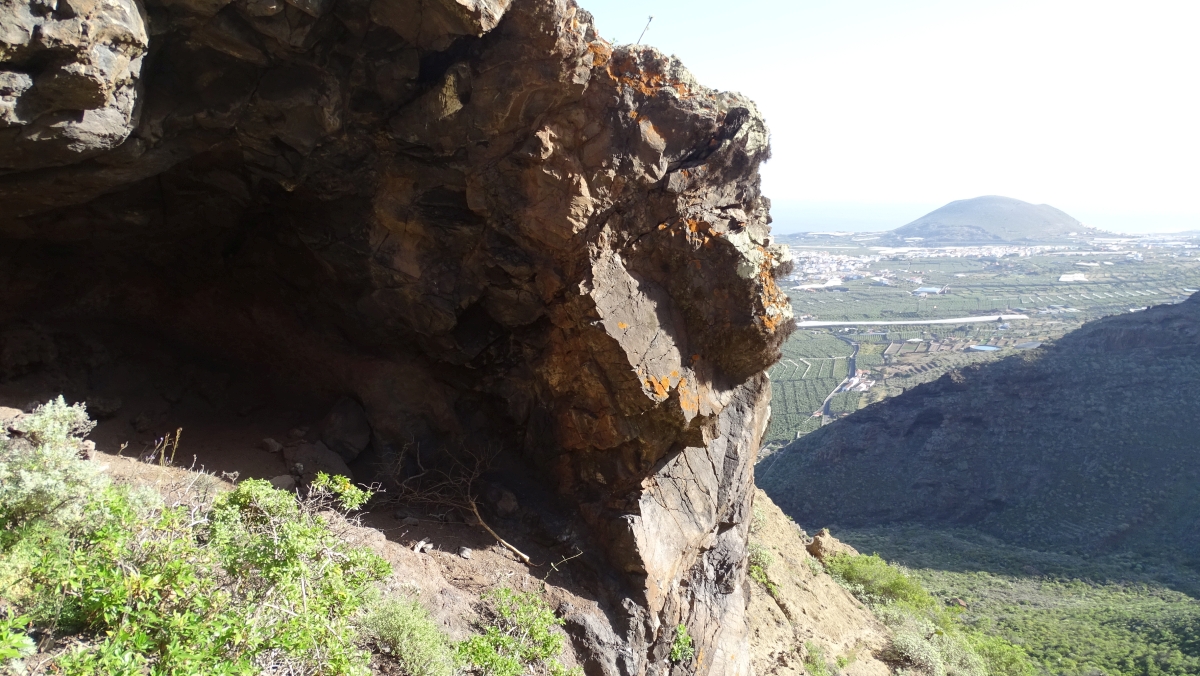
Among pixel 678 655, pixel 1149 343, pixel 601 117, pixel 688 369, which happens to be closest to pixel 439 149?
pixel 601 117

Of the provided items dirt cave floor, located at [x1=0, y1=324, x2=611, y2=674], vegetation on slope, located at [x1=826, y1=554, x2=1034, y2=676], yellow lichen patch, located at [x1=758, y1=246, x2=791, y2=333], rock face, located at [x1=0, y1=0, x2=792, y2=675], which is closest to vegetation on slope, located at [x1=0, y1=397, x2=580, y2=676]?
dirt cave floor, located at [x1=0, y1=324, x2=611, y2=674]

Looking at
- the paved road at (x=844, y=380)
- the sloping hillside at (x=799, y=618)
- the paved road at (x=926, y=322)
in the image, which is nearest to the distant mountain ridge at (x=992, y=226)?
the paved road at (x=926, y=322)

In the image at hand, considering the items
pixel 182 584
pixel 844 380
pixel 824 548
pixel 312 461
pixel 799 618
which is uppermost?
pixel 182 584

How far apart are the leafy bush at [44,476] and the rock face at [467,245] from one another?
2.28m

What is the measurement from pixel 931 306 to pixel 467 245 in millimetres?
86001

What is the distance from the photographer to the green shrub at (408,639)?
534cm

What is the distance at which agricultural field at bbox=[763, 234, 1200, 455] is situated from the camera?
2131 inches

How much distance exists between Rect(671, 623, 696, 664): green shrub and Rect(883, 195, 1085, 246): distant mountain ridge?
567 ft

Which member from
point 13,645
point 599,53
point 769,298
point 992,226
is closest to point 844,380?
point 769,298

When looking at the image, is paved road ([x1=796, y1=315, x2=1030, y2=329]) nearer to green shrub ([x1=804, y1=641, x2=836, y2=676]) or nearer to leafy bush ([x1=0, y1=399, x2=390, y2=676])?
green shrub ([x1=804, y1=641, x2=836, y2=676])

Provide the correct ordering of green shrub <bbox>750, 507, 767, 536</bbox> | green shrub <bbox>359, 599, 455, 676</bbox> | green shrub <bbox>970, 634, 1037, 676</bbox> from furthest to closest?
green shrub <bbox>970, 634, 1037, 676</bbox>, green shrub <bbox>750, 507, 767, 536</bbox>, green shrub <bbox>359, 599, 455, 676</bbox>

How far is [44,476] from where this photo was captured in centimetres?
432

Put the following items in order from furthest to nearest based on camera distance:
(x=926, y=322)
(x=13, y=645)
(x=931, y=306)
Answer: (x=931, y=306), (x=926, y=322), (x=13, y=645)

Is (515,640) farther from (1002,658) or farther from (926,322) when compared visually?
(926,322)
